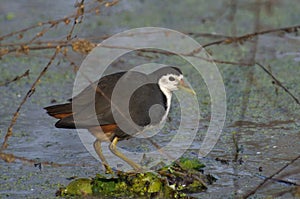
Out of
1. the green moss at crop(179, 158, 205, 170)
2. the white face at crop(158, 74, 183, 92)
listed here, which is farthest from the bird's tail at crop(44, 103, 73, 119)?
the green moss at crop(179, 158, 205, 170)

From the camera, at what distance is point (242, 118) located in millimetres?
6051

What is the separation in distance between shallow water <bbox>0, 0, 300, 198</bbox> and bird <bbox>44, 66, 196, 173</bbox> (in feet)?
0.94

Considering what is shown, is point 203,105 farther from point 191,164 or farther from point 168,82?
point 191,164

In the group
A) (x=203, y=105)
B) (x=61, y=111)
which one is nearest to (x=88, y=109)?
(x=61, y=111)

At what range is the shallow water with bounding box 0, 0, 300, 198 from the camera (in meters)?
4.86

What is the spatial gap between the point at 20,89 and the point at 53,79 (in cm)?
45

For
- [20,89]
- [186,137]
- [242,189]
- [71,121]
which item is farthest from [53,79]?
[242,189]

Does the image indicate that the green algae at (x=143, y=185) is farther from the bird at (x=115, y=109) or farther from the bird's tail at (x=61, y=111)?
the bird's tail at (x=61, y=111)

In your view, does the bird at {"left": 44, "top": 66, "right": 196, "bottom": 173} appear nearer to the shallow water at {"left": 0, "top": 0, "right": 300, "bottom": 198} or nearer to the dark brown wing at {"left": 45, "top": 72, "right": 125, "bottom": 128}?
the dark brown wing at {"left": 45, "top": 72, "right": 125, "bottom": 128}

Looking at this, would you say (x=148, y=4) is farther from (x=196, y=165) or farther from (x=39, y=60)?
(x=196, y=165)

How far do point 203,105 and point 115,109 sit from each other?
6.44ft

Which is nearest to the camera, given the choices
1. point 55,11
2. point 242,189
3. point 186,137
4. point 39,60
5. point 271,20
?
point 242,189

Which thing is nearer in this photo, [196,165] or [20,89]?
[196,165]

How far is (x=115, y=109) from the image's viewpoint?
15.5 ft
